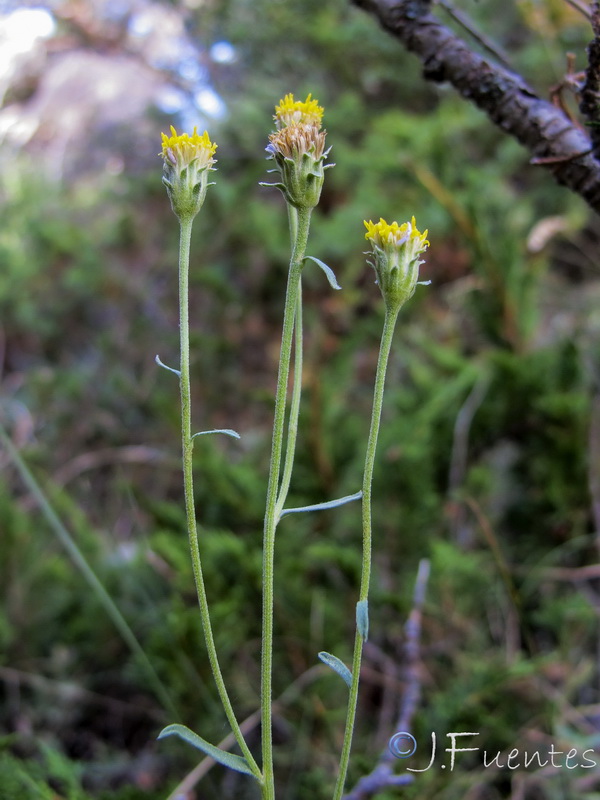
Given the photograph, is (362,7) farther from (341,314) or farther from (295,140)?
(341,314)

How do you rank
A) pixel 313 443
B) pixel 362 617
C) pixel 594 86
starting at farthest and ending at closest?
pixel 313 443, pixel 594 86, pixel 362 617

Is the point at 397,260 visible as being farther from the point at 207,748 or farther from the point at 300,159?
the point at 207,748

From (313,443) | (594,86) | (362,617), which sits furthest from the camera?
(313,443)

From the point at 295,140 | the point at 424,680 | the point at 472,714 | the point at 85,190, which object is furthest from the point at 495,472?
the point at 85,190

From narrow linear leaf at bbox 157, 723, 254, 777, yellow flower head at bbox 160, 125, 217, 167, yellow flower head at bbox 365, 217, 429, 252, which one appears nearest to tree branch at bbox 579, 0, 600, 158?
yellow flower head at bbox 365, 217, 429, 252

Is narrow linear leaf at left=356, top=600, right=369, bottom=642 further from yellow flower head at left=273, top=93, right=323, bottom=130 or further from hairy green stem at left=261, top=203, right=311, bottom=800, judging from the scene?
yellow flower head at left=273, top=93, right=323, bottom=130

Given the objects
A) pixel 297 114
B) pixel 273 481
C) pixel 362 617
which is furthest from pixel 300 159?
pixel 362 617
